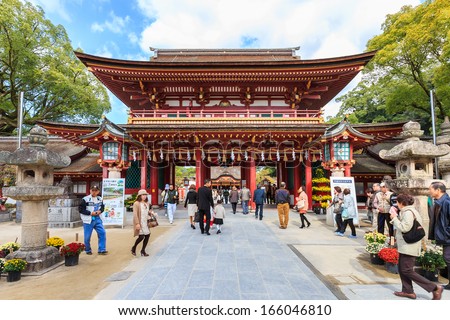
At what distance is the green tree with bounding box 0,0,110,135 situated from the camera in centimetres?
1980

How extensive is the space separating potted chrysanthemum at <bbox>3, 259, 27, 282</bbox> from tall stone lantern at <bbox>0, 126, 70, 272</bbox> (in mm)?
329

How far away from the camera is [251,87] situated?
15117mm

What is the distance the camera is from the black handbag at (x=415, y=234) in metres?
3.58

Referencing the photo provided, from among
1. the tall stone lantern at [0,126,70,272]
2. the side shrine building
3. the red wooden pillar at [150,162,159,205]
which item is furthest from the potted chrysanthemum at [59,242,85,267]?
the red wooden pillar at [150,162,159,205]

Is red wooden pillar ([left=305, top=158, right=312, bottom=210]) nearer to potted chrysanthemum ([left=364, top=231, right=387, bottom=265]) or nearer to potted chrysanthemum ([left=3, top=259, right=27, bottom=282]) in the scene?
potted chrysanthemum ([left=364, top=231, right=387, bottom=265])

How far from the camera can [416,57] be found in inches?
638

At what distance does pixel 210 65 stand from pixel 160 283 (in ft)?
41.8

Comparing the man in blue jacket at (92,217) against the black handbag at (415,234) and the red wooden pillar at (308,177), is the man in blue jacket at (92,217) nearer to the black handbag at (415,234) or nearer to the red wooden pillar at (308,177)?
the black handbag at (415,234)

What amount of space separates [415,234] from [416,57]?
1892 cm

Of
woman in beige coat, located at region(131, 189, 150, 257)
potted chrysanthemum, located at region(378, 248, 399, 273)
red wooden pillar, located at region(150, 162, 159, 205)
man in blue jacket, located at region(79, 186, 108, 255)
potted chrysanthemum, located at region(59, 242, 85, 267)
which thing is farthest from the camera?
red wooden pillar, located at region(150, 162, 159, 205)

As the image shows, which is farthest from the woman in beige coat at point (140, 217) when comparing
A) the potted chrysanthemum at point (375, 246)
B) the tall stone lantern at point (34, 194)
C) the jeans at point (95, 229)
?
the potted chrysanthemum at point (375, 246)

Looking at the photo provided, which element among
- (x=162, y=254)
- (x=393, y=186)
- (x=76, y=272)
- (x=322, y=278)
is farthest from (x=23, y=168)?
(x=393, y=186)

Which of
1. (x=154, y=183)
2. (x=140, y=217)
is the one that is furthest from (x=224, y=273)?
(x=154, y=183)

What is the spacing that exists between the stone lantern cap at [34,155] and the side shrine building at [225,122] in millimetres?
6543
